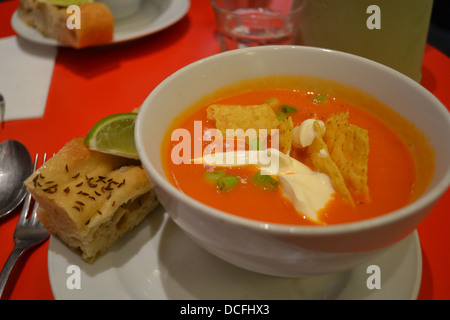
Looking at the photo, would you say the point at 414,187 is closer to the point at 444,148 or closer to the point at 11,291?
the point at 444,148

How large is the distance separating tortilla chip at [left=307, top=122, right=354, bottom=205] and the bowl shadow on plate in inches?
8.8

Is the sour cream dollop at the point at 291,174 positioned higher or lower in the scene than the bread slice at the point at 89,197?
higher

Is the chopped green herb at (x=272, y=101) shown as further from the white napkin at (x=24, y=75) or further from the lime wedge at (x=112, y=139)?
the white napkin at (x=24, y=75)

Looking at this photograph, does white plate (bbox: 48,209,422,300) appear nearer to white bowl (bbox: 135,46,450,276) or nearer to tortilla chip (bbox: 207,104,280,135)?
white bowl (bbox: 135,46,450,276)

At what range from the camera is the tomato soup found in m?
1.04

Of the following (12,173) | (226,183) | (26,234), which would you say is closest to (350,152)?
(226,183)

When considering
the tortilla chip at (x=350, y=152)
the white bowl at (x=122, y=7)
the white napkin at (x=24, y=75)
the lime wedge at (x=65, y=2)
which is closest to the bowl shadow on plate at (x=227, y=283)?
the tortilla chip at (x=350, y=152)

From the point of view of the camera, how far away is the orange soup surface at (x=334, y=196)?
40.8 inches

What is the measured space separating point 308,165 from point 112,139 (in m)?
0.61

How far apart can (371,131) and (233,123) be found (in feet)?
1.52

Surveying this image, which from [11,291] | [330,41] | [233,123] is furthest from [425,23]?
[11,291]

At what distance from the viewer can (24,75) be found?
2129 mm

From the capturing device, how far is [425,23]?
1679mm

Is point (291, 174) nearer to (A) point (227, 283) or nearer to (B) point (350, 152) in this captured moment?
(B) point (350, 152)
